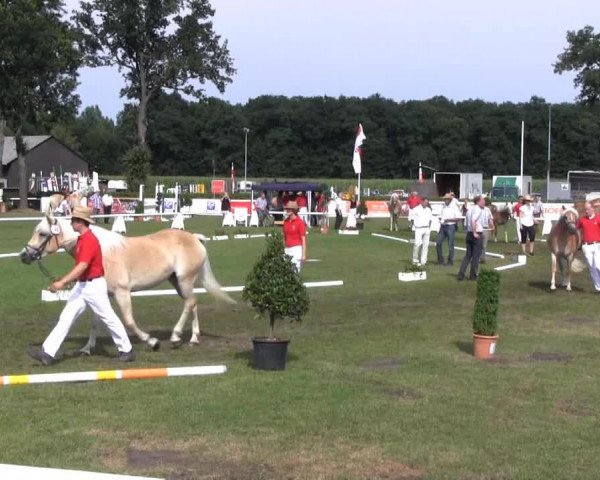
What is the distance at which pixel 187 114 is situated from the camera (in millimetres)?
126688

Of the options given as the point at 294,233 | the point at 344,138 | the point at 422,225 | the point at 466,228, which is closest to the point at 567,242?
the point at 466,228

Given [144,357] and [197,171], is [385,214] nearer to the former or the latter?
[144,357]

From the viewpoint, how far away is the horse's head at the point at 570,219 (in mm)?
18500

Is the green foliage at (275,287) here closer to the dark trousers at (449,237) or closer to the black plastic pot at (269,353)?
the black plastic pot at (269,353)

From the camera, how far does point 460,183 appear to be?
73.8m

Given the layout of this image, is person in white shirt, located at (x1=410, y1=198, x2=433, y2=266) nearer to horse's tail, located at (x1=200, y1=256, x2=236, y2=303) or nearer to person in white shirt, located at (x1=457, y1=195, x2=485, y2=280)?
person in white shirt, located at (x1=457, y1=195, x2=485, y2=280)

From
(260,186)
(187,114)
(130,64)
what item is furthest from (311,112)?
(260,186)

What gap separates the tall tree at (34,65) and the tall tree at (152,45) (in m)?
6.96

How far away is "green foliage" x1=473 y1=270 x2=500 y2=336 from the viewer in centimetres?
1083

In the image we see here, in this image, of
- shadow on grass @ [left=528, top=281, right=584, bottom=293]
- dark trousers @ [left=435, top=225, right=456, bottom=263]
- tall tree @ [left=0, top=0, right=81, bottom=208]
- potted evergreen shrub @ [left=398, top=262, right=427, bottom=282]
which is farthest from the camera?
tall tree @ [left=0, top=0, right=81, bottom=208]

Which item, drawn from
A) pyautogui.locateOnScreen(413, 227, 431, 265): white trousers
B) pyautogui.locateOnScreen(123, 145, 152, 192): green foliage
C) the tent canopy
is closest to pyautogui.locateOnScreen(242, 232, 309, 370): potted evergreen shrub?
pyautogui.locateOnScreen(413, 227, 431, 265): white trousers

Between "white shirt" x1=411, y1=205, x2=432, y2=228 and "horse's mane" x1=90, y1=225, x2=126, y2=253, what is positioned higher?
"horse's mane" x1=90, y1=225, x2=126, y2=253

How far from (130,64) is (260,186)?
87.3 ft

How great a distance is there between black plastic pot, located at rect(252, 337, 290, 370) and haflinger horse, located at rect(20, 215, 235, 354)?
1.65 m
